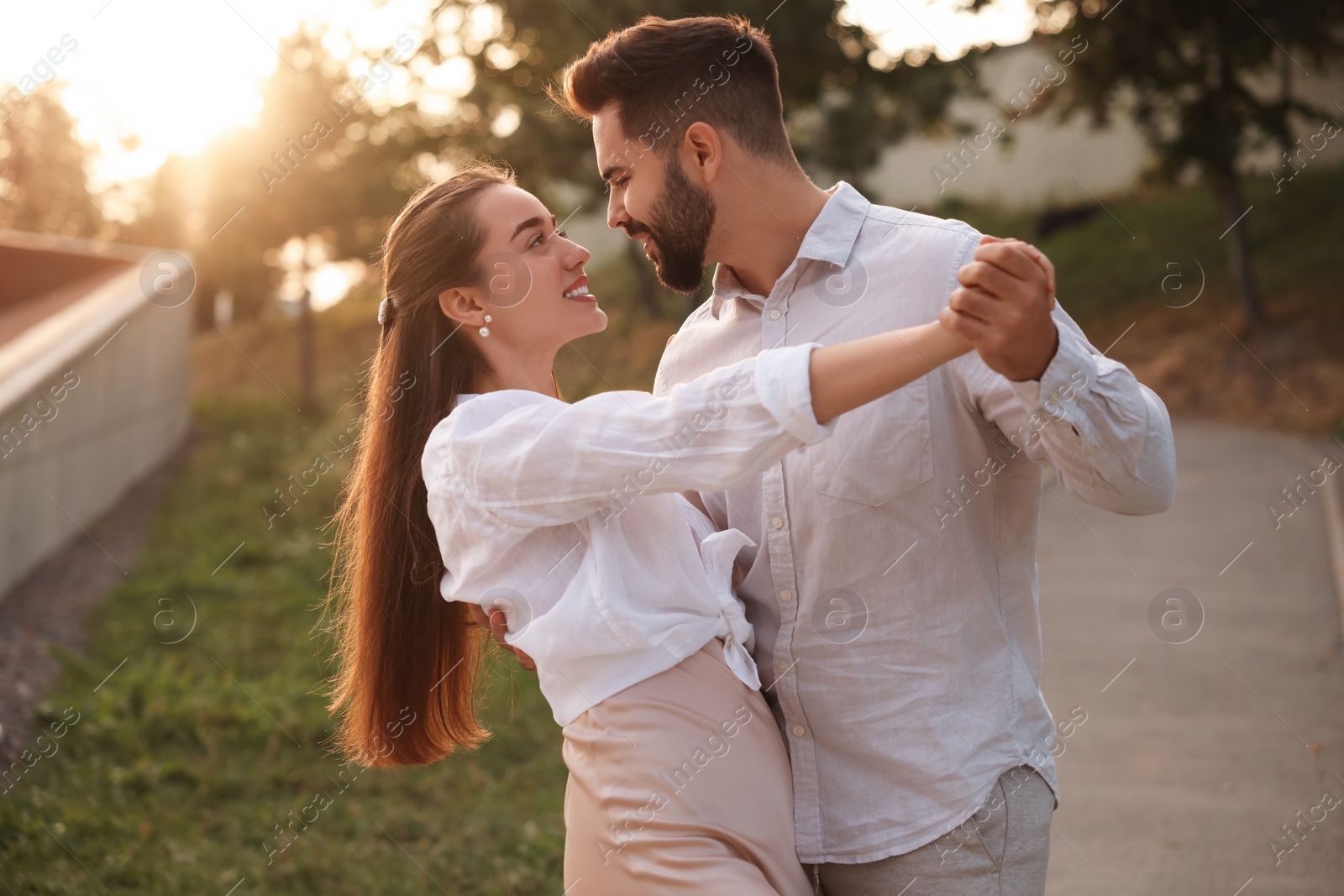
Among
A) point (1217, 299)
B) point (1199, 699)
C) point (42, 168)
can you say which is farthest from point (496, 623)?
point (42, 168)

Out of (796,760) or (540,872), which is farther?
(540,872)

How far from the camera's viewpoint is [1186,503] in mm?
10258

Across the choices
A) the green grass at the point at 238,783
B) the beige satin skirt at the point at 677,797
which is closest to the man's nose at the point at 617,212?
the beige satin skirt at the point at 677,797

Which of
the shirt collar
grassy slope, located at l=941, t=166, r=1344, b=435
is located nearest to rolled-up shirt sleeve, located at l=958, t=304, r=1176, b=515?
the shirt collar

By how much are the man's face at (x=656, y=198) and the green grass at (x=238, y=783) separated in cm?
125

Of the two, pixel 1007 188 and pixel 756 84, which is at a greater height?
pixel 756 84

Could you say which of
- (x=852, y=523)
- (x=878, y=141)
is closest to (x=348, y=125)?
(x=878, y=141)

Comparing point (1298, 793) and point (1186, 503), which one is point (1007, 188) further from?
point (1298, 793)

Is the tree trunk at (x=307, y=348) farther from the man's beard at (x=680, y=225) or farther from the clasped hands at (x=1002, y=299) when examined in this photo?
the clasped hands at (x=1002, y=299)

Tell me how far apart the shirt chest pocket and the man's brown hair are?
25.6 inches

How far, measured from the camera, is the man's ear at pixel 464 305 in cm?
234

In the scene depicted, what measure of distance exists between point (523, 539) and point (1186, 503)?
376 inches

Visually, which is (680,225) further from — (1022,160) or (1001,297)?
(1022,160)

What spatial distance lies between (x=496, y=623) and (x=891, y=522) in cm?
76
